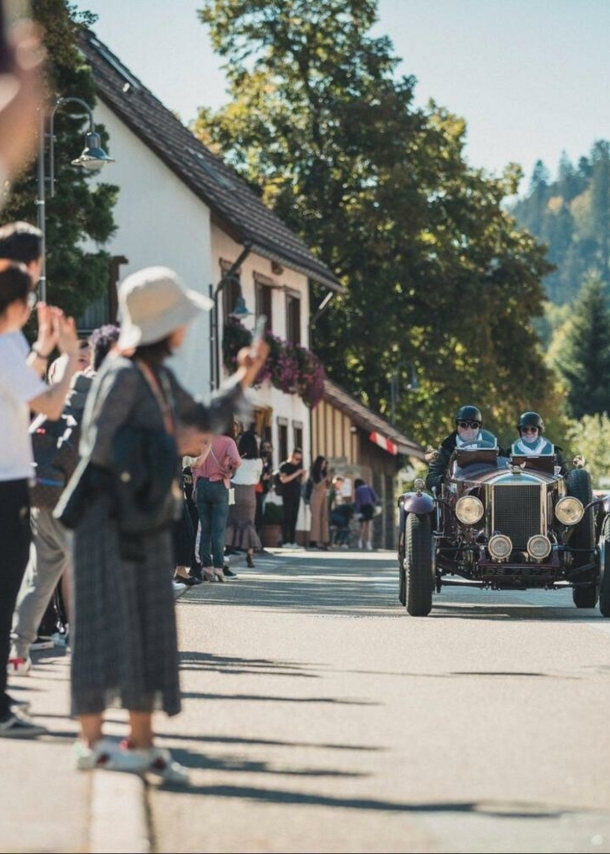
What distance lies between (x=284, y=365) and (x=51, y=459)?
33248 millimetres

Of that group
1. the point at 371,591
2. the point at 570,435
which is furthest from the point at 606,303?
the point at 371,591

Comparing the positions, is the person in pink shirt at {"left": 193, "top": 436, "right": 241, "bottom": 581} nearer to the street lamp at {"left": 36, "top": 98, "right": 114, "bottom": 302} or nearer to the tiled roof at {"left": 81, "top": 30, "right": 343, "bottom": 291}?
the street lamp at {"left": 36, "top": 98, "right": 114, "bottom": 302}

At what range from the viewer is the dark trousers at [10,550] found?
28.1 ft

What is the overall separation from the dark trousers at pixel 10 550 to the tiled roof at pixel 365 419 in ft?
147

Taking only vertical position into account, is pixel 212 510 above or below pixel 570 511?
above

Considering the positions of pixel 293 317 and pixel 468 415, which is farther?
pixel 293 317

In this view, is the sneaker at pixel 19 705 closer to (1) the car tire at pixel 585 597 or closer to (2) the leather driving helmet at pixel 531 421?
(1) the car tire at pixel 585 597

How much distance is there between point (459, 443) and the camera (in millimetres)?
17844

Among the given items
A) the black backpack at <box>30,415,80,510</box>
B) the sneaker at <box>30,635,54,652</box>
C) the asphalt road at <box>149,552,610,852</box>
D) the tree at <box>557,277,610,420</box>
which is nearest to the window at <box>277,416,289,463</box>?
the asphalt road at <box>149,552,610,852</box>

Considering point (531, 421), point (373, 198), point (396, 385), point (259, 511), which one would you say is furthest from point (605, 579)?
point (396, 385)

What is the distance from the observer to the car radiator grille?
675 inches

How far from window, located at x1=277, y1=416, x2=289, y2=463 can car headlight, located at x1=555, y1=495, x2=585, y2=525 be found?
2949 cm

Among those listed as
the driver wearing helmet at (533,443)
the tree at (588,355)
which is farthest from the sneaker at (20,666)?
the tree at (588,355)

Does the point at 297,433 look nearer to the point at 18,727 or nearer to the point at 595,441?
the point at 18,727
